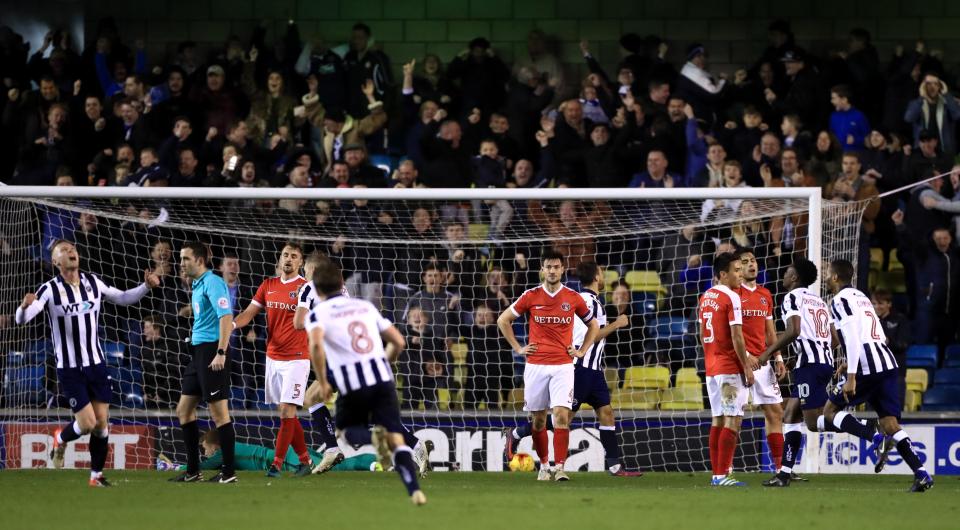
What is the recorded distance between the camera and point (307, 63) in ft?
61.7

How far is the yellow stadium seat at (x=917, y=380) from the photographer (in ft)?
48.1

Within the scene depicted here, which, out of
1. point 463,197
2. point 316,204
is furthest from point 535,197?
point 316,204

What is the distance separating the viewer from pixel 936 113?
1647cm

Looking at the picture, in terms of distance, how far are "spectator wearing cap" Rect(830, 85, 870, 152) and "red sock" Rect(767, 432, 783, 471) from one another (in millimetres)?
5913

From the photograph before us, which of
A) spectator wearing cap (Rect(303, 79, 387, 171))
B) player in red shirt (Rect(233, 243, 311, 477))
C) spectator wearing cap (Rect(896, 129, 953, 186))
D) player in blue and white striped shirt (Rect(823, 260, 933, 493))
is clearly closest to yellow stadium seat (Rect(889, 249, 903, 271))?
spectator wearing cap (Rect(896, 129, 953, 186))

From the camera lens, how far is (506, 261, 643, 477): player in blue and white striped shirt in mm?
12383

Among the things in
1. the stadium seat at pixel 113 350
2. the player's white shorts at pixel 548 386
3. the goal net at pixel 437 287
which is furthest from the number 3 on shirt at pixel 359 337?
the stadium seat at pixel 113 350

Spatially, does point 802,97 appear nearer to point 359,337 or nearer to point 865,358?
point 865,358

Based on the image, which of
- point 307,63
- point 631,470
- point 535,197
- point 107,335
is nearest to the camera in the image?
point 535,197

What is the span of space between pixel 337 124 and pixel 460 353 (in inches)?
162

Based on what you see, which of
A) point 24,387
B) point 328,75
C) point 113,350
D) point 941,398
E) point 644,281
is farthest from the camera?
point 328,75

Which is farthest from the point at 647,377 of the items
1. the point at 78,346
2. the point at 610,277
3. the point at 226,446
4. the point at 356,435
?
the point at 356,435

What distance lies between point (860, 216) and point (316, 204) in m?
6.01

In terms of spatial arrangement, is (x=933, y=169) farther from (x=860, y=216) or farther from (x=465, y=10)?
(x=465, y=10)
